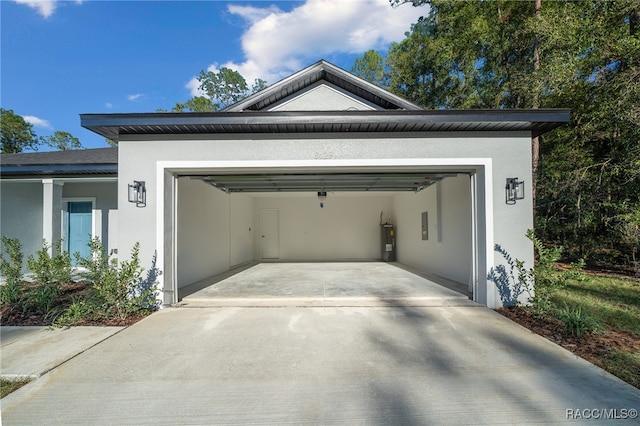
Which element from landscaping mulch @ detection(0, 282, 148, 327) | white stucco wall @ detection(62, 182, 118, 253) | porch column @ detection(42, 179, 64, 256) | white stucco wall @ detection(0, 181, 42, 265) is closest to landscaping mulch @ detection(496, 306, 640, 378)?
landscaping mulch @ detection(0, 282, 148, 327)

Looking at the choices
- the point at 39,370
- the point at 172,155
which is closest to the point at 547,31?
the point at 172,155

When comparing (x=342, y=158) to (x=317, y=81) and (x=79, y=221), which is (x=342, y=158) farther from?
(x=79, y=221)

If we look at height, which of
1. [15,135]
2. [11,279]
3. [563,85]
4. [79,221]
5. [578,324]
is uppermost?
[15,135]

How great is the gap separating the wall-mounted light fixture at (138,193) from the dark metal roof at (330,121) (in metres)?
0.88

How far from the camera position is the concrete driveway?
2.33 meters

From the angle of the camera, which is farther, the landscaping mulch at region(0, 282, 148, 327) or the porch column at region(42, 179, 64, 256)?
the porch column at region(42, 179, 64, 256)

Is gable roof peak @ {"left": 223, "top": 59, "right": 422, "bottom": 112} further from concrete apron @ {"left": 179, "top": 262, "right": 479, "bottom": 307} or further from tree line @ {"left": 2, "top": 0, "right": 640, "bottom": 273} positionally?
concrete apron @ {"left": 179, "top": 262, "right": 479, "bottom": 307}

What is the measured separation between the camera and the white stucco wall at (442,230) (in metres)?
6.79

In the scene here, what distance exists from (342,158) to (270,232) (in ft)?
28.8

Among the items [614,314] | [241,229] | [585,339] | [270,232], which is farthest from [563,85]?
[270,232]

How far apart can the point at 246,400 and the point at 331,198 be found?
11.0 m

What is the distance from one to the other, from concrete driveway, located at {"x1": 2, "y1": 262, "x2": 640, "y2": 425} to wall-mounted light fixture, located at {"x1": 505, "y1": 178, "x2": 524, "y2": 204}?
1983 millimetres

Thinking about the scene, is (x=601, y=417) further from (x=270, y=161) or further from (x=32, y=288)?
(x=32, y=288)

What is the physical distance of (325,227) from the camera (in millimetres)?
13344
